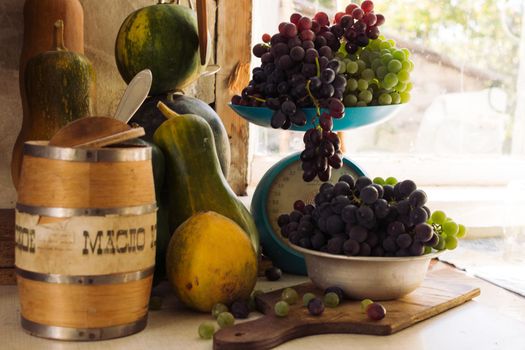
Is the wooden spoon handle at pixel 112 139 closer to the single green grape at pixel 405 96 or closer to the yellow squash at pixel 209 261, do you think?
the yellow squash at pixel 209 261

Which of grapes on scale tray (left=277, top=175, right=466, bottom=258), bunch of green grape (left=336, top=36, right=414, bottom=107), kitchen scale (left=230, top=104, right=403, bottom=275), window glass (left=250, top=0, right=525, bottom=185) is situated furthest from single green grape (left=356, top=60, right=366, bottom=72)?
window glass (left=250, top=0, right=525, bottom=185)

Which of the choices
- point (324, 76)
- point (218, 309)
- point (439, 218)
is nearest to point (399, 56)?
point (324, 76)

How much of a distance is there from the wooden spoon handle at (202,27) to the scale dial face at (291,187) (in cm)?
25

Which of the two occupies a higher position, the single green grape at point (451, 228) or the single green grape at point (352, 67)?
the single green grape at point (352, 67)

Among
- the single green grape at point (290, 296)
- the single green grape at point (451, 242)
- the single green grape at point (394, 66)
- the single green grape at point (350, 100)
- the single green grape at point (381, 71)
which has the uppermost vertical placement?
the single green grape at point (394, 66)

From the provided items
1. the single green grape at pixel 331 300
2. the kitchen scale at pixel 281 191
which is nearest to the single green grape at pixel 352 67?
the kitchen scale at pixel 281 191

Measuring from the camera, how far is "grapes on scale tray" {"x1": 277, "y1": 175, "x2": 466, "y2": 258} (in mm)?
1024

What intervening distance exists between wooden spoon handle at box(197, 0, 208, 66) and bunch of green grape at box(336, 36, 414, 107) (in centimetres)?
24

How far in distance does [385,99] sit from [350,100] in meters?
0.06

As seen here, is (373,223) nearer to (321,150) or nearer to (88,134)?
(321,150)

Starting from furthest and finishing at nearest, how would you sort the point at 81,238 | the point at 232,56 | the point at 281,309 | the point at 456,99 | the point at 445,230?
the point at 456,99
the point at 232,56
the point at 445,230
the point at 281,309
the point at 81,238

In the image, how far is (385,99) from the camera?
1.21m

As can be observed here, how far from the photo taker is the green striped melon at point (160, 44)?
128 cm

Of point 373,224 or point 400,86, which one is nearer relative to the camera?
point 373,224
